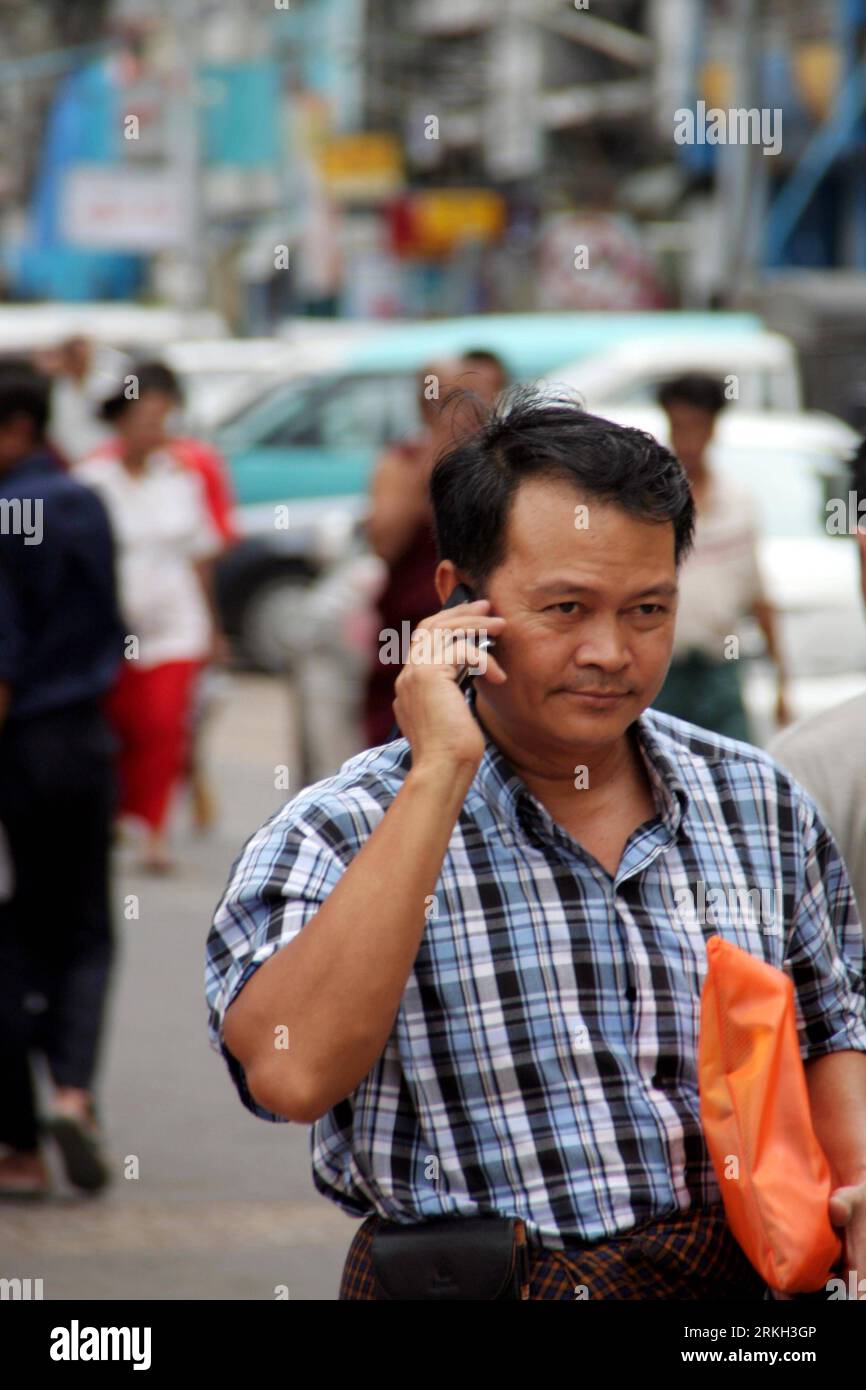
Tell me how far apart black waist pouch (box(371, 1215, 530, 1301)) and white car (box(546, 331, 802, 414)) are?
43.0 feet

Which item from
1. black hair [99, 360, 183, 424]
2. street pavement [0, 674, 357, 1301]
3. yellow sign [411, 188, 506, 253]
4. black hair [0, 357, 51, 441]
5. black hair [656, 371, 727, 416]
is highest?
yellow sign [411, 188, 506, 253]

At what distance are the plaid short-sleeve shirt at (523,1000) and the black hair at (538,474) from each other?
0.25 metres

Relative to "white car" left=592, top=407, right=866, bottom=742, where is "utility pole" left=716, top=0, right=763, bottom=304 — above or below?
above

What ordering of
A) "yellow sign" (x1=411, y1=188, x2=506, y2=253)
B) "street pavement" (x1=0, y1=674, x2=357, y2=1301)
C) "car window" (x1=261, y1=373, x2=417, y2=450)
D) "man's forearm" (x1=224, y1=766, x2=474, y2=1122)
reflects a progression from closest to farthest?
1. "man's forearm" (x1=224, y1=766, x2=474, y2=1122)
2. "street pavement" (x1=0, y1=674, x2=357, y2=1301)
3. "car window" (x1=261, y1=373, x2=417, y2=450)
4. "yellow sign" (x1=411, y1=188, x2=506, y2=253)

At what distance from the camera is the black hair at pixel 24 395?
19.6 ft

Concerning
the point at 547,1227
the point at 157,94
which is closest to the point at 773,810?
the point at 547,1227

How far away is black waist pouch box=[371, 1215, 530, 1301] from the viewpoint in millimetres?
2312

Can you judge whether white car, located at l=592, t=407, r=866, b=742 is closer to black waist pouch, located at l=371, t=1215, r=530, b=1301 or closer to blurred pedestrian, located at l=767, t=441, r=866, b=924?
blurred pedestrian, located at l=767, t=441, r=866, b=924

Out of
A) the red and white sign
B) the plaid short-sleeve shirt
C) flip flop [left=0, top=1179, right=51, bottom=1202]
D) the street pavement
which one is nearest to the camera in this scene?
the plaid short-sleeve shirt

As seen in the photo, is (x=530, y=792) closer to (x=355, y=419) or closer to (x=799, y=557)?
(x=799, y=557)

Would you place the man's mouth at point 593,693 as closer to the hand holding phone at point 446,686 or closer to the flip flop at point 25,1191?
the hand holding phone at point 446,686

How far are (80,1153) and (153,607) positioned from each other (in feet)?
12.8

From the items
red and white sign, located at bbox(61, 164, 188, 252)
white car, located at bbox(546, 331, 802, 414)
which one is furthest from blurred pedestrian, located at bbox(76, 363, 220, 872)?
red and white sign, located at bbox(61, 164, 188, 252)

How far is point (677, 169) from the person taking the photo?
34031mm
